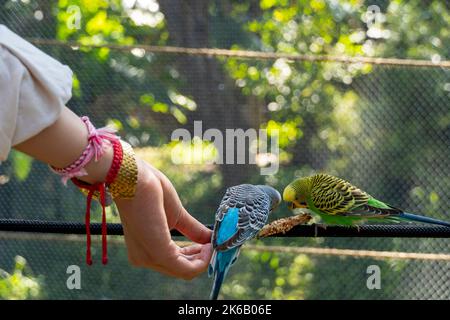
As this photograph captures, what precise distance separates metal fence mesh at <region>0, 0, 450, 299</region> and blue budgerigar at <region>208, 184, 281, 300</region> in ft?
2.98

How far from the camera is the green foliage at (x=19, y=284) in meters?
2.30

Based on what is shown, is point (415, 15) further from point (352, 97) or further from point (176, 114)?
point (176, 114)

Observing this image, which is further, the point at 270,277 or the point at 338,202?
the point at 270,277

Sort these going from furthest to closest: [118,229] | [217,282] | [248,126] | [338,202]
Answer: [248,126] → [338,202] → [217,282] → [118,229]

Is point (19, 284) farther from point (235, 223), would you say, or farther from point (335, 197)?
point (235, 223)

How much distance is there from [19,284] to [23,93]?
195 centimetres

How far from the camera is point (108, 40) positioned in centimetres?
231

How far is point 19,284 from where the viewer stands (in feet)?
7.56

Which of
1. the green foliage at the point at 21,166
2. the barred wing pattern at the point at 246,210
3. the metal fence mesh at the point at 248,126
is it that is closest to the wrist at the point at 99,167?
the barred wing pattern at the point at 246,210

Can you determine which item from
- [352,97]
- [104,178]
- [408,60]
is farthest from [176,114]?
[104,178]

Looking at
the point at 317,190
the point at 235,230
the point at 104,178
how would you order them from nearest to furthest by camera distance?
the point at 104,178 → the point at 235,230 → the point at 317,190

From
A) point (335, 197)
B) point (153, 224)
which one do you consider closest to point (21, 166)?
point (335, 197)
